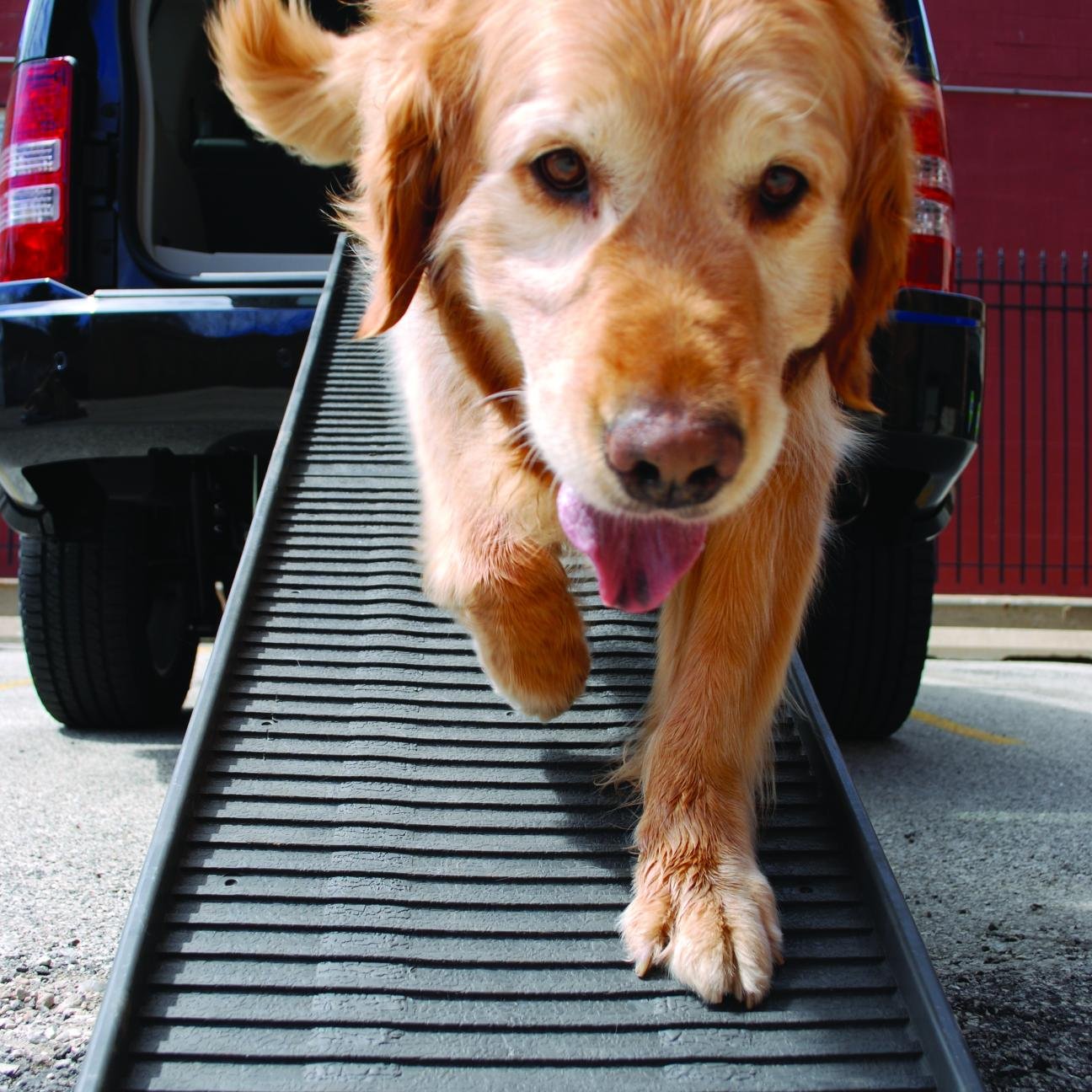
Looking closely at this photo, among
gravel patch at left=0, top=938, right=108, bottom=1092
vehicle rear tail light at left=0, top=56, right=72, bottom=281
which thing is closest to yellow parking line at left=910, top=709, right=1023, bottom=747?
gravel patch at left=0, top=938, right=108, bottom=1092

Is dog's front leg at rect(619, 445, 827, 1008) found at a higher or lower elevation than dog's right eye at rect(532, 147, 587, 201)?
lower

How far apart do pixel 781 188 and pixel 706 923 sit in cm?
120

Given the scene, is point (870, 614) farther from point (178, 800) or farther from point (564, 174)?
point (178, 800)

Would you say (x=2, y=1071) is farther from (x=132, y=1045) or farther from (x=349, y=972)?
(x=349, y=972)

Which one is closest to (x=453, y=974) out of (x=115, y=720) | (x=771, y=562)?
(x=771, y=562)

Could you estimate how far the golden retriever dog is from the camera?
1778 millimetres

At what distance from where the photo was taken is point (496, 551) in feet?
7.31

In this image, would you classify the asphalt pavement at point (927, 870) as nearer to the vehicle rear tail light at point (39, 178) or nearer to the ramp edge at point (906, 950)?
the ramp edge at point (906, 950)

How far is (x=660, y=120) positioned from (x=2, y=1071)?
1.78 metres

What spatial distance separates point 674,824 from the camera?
2037 mm

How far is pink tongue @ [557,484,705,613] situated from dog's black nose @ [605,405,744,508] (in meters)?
0.33

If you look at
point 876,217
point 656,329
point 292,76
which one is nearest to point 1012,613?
point 292,76

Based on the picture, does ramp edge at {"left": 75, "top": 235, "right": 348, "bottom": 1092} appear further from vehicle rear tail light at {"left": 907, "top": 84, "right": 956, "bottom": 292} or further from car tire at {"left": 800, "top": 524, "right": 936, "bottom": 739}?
car tire at {"left": 800, "top": 524, "right": 936, "bottom": 739}

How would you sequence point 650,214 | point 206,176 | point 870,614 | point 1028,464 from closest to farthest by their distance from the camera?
point 650,214
point 870,614
point 206,176
point 1028,464
